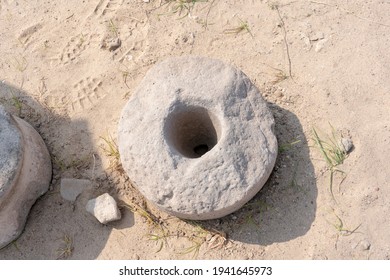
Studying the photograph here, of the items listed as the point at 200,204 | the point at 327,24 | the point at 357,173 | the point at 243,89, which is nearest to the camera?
the point at 200,204

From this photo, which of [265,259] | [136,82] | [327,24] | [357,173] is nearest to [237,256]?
[265,259]

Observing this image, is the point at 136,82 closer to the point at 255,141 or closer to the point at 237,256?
the point at 255,141

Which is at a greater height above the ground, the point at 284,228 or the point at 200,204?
the point at 200,204

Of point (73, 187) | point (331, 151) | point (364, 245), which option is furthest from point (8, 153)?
point (364, 245)

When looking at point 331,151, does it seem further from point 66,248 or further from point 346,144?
point 66,248

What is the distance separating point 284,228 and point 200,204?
0.59 m

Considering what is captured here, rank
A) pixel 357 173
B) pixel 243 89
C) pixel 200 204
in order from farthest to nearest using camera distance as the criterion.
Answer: pixel 357 173, pixel 243 89, pixel 200 204

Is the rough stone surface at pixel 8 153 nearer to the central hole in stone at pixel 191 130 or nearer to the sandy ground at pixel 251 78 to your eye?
the sandy ground at pixel 251 78

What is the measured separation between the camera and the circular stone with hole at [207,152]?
2379mm

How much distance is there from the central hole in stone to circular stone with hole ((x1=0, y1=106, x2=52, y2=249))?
834 mm

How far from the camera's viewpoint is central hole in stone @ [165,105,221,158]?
99.7 inches

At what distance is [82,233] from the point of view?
110 inches

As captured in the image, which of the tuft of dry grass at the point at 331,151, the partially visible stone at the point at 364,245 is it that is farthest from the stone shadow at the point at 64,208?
the partially visible stone at the point at 364,245

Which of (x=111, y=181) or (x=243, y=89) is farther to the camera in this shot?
(x=111, y=181)
